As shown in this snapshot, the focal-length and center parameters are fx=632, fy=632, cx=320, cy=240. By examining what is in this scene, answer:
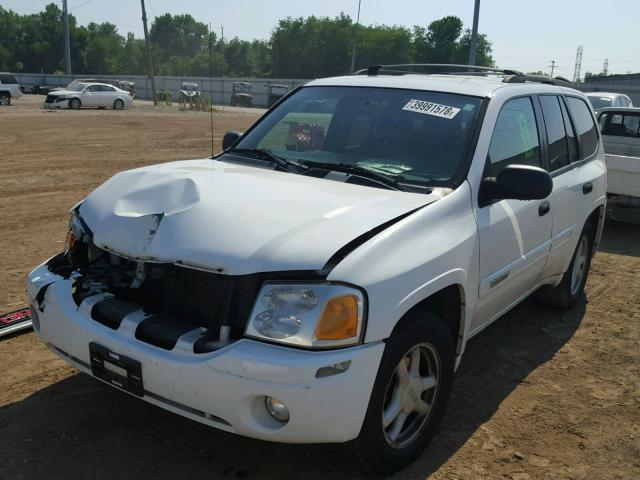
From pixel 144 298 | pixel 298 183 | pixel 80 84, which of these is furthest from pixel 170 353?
pixel 80 84

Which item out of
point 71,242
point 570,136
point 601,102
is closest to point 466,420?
point 71,242

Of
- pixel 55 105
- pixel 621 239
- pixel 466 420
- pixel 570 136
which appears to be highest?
pixel 570 136

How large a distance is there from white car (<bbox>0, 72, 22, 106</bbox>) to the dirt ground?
32229 millimetres

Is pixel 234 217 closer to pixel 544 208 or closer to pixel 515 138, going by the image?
pixel 515 138

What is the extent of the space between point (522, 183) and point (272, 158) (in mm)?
1517

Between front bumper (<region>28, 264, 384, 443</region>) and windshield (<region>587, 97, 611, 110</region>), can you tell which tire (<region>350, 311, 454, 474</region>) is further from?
windshield (<region>587, 97, 611, 110</region>)

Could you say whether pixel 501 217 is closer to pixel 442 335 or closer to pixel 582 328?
pixel 442 335

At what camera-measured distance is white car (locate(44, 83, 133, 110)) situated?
1277 inches

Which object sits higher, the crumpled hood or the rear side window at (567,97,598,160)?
the rear side window at (567,97,598,160)

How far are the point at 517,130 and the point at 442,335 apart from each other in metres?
1.66

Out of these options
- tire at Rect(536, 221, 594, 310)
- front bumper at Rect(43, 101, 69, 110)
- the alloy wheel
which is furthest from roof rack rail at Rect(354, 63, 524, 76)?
front bumper at Rect(43, 101, 69, 110)

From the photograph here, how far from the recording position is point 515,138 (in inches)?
156

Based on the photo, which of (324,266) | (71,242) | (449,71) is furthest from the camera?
(449,71)

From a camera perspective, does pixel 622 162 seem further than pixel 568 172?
Yes
